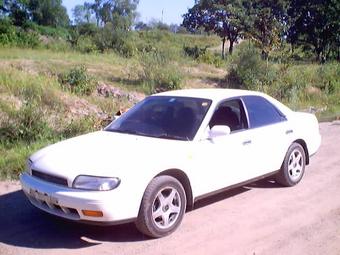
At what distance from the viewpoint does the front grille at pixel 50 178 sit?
4676 mm

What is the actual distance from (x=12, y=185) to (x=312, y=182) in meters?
4.03

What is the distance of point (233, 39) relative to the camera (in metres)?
45.3

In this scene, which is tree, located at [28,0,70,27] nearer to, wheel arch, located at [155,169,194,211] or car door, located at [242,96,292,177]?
car door, located at [242,96,292,177]

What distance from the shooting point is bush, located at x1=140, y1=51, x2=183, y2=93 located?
15645mm

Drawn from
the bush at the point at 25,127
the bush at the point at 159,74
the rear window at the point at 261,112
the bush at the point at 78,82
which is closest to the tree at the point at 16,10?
the bush at the point at 159,74

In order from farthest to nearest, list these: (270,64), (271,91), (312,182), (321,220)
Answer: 1. (270,64)
2. (271,91)
3. (312,182)
4. (321,220)

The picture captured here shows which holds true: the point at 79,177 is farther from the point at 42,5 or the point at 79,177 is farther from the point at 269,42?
the point at 42,5

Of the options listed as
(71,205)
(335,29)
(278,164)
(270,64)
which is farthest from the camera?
(335,29)

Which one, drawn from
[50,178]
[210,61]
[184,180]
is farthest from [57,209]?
[210,61]

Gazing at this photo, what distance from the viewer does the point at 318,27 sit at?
37.2 m

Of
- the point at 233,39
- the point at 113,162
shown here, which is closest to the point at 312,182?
the point at 113,162

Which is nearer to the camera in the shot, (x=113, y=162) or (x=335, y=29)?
(x=113, y=162)

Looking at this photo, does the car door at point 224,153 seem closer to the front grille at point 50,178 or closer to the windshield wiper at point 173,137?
the windshield wiper at point 173,137

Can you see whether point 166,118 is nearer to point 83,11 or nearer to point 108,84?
point 108,84
